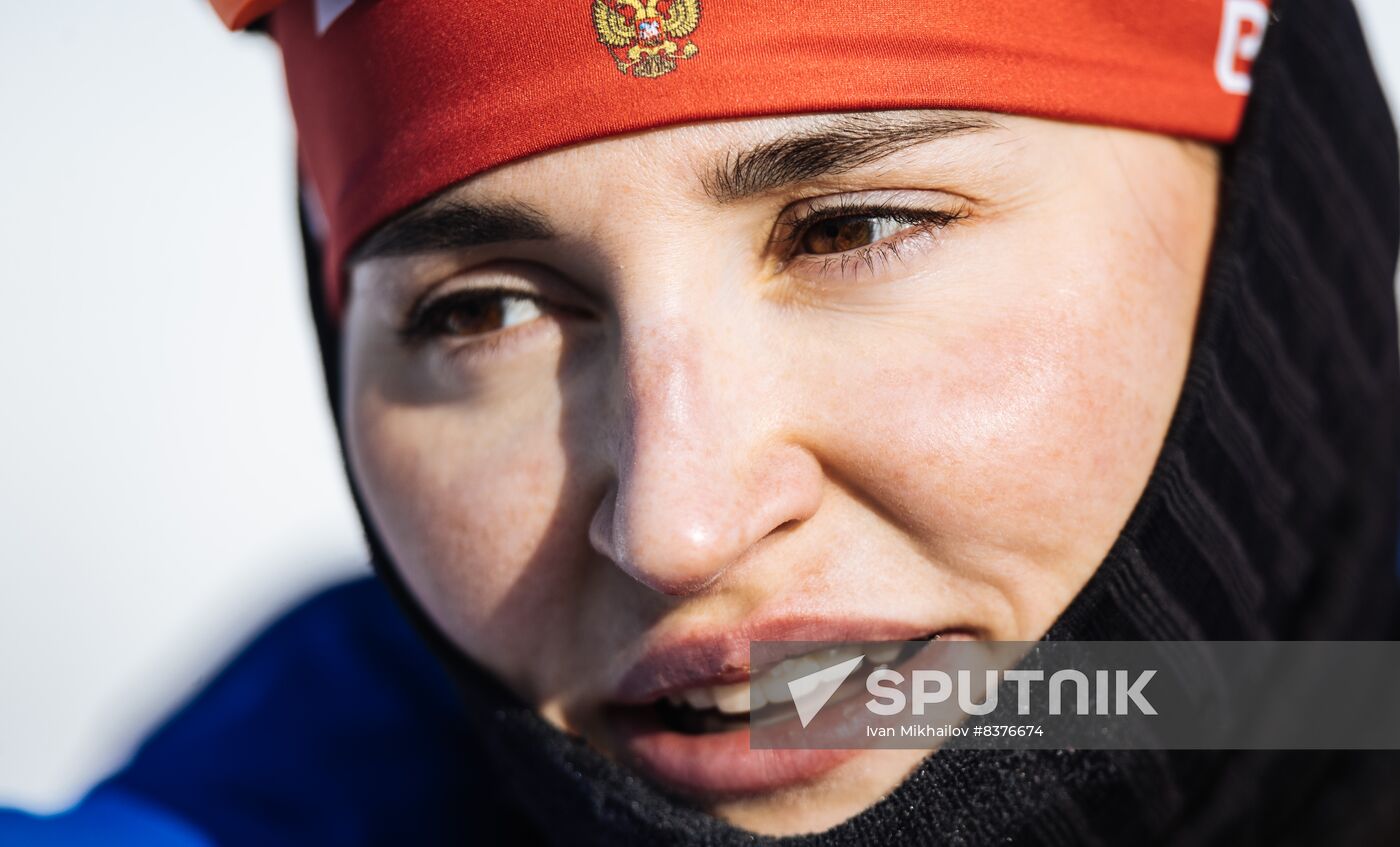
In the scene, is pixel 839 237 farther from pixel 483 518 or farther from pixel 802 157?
pixel 483 518

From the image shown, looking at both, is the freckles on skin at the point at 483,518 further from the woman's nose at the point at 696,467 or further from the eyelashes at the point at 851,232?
the eyelashes at the point at 851,232

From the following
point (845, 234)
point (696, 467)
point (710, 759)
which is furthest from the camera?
point (710, 759)

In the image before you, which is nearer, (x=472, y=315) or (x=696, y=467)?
(x=696, y=467)

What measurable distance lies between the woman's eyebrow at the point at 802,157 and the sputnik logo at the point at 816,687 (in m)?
0.50

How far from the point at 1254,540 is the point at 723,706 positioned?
64 centimetres

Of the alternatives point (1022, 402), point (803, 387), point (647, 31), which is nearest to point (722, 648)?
point (803, 387)

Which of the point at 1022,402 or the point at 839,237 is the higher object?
the point at 839,237

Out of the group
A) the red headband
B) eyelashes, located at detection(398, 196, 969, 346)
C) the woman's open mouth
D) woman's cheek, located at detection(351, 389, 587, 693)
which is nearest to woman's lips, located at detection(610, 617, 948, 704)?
the woman's open mouth

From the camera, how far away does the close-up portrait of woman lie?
118 cm

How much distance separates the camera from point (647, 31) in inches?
48.5

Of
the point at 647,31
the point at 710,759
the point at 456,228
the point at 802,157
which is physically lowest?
the point at 710,759

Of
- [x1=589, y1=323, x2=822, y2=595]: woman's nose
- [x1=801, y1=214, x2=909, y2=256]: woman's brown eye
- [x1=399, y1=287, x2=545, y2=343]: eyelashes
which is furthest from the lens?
[x1=399, y1=287, x2=545, y2=343]: eyelashes

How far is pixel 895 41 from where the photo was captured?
1206mm

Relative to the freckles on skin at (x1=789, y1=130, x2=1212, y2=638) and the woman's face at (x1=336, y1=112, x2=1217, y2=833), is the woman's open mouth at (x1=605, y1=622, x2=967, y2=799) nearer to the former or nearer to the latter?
the woman's face at (x1=336, y1=112, x2=1217, y2=833)
